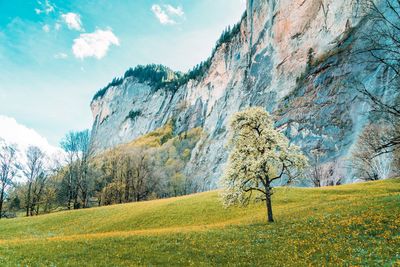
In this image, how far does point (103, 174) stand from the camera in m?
92.6

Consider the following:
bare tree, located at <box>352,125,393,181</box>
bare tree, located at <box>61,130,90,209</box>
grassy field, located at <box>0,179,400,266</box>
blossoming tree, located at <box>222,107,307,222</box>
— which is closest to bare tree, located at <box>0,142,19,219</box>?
bare tree, located at <box>61,130,90,209</box>

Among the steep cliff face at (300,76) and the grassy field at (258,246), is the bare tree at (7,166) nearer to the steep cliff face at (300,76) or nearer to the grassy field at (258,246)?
the steep cliff face at (300,76)

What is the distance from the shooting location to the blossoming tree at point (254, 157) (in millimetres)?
30062

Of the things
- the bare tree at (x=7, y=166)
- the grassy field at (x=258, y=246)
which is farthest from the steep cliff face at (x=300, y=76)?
the grassy field at (x=258, y=246)

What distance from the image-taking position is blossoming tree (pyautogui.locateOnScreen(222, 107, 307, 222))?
30.1 m

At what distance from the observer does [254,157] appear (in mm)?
30953

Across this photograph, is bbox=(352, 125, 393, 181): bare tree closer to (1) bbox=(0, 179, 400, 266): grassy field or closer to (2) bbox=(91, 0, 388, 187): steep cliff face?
(2) bbox=(91, 0, 388, 187): steep cliff face

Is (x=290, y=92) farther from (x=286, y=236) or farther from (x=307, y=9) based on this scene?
(x=286, y=236)

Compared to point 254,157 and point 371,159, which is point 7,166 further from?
point 371,159

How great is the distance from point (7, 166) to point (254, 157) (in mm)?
61379

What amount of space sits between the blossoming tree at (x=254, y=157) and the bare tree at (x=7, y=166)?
58.1 m

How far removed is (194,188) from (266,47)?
69391 millimetres

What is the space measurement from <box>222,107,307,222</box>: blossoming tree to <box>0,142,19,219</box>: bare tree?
191 ft

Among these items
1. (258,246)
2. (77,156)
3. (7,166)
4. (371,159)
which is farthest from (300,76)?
(258,246)
